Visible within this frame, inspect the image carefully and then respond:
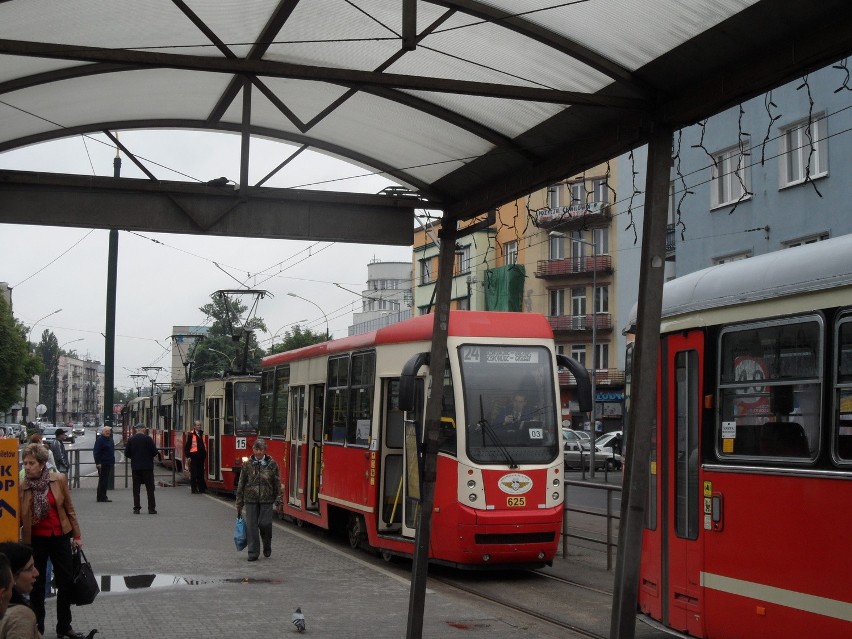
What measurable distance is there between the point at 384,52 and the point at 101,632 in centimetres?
582

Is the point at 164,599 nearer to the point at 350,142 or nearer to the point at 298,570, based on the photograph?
the point at 298,570

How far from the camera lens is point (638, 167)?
42.1 m

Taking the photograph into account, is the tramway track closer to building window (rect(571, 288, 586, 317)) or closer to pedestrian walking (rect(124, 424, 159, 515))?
pedestrian walking (rect(124, 424, 159, 515))

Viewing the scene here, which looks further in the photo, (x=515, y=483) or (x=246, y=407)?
(x=246, y=407)

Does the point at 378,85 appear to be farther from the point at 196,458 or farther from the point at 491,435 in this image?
the point at 196,458

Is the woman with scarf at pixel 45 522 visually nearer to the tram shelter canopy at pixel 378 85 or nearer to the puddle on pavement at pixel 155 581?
the tram shelter canopy at pixel 378 85

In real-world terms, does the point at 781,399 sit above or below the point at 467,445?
above

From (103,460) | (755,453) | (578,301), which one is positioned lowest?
(103,460)

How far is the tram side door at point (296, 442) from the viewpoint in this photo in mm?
20703

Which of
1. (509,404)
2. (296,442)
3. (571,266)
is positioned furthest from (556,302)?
(509,404)

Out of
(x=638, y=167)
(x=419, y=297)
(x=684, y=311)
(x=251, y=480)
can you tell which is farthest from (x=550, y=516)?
(x=419, y=297)

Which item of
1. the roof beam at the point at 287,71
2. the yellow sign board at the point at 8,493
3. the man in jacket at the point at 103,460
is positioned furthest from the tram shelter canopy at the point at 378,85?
the man in jacket at the point at 103,460

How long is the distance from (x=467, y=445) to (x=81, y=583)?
5523mm

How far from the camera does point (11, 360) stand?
68.5 m
